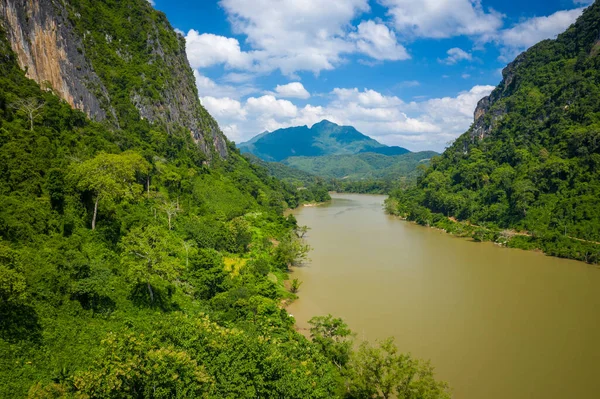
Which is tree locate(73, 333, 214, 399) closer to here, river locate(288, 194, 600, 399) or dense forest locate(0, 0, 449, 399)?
dense forest locate(0, 0, 449, 399)

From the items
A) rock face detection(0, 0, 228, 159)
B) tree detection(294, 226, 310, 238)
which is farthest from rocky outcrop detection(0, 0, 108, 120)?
tree detection(294, 226, 310, 238)

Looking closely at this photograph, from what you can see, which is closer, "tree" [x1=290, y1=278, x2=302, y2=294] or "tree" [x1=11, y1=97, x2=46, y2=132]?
"tree" [x1=11, y1=97, x2=46, y2=132]

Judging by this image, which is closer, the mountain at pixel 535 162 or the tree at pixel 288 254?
the tree at pixel 288 254

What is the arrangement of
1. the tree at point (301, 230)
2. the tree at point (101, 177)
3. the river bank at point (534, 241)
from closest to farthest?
the tree at point (101, 177) → the river bank at point (534, 241) → the tree at point (301, 230)

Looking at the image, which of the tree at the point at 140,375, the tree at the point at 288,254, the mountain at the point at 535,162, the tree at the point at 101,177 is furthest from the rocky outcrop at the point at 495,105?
the tree at the point at 140,375

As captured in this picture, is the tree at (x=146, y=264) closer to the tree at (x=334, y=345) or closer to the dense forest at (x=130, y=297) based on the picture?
the dense forest at (x=130, y=297)

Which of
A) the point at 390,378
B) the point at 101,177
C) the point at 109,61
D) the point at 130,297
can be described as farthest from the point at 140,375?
the point at 109,61

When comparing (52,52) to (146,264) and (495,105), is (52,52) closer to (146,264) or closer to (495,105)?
(146,264)
